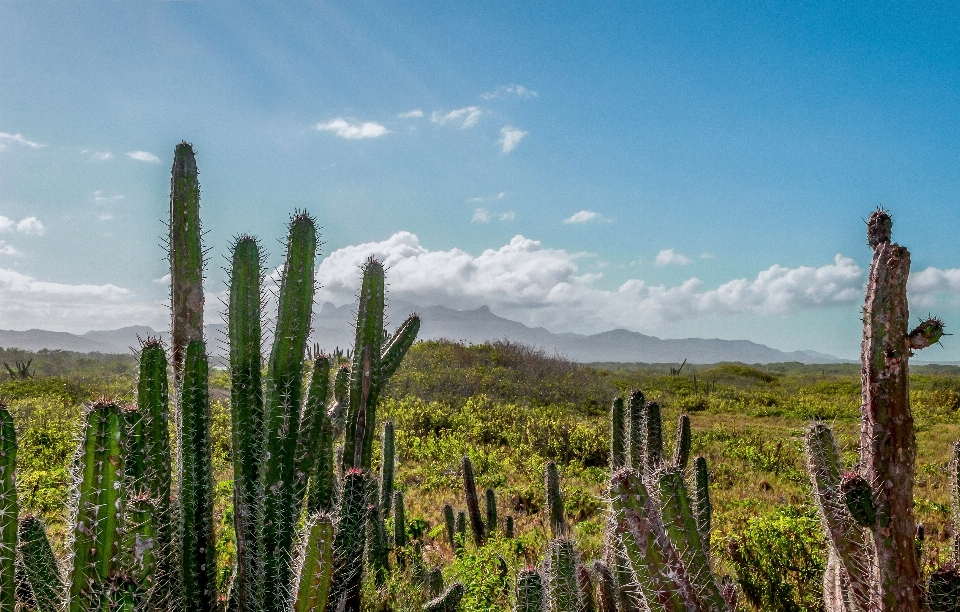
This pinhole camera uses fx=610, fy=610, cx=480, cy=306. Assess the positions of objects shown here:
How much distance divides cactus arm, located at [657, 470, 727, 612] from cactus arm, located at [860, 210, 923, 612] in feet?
2.71

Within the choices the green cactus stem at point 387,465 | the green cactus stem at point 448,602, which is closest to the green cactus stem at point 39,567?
the green cactus stem at point 448,602

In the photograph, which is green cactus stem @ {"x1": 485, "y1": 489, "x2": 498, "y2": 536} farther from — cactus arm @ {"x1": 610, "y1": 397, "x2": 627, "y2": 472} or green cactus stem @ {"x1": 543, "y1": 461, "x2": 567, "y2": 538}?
cactus arm @ {"x1": 610, "y1": 397, "x2": 627, "y2": 472}

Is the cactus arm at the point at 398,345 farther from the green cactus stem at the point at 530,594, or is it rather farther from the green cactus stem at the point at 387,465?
the green cactus stem at the point at 530,594

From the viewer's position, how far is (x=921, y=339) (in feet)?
8.82

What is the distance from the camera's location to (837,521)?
288 cm

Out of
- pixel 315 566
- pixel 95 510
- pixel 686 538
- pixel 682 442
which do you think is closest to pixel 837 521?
pixel 686 538

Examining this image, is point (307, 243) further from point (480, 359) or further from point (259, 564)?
point (480, 359)

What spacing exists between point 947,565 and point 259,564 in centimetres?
357

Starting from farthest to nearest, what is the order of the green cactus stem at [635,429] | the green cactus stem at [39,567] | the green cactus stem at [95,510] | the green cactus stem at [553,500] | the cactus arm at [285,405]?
1. the green cactus stem at [553,500]
2. the green cactus stem at [635,429]
3. the cactus arm at [285,405]
4. the green cactus stem at [39,567]
5. the green cactus stem at [95,510]

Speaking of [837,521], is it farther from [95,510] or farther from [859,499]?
[95,510]

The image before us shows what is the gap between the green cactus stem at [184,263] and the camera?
155 inches

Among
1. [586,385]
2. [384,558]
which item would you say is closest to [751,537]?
[384,558]

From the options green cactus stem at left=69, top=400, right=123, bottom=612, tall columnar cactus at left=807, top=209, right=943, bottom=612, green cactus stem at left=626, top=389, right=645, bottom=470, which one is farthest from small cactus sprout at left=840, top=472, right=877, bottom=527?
green cactus stem at left=69, top=400, right=123, bottom=612

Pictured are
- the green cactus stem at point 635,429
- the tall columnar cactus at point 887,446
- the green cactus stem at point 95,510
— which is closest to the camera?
the green cactus stem at point 95,510
